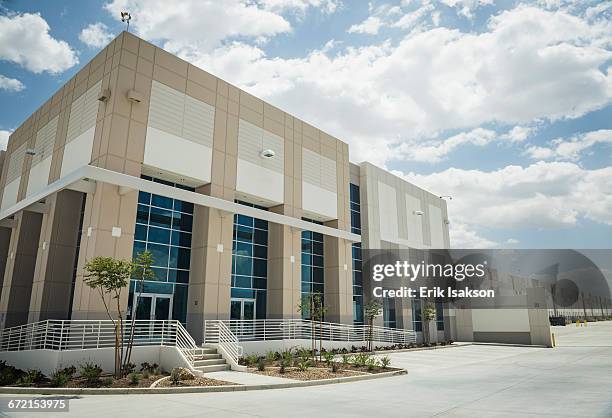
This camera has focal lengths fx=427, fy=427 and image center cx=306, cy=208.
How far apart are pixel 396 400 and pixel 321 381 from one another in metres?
4.56

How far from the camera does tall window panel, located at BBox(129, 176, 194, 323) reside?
2212cm

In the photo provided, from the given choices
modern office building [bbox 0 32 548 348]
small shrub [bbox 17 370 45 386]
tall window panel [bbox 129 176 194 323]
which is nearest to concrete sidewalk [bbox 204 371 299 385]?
modern office building [bbox 0 32 548 348]

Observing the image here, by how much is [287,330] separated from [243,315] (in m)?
2.90

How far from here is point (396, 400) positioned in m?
11.4

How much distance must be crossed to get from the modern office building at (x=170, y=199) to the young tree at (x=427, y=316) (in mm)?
8926

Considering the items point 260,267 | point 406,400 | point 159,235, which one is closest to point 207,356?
point 159,235

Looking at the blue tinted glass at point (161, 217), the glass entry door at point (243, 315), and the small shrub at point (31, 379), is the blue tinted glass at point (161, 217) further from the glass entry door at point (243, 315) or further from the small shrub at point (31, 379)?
the small shrub at point (31, 379)

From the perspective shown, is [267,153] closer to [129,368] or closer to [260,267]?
[260,267]

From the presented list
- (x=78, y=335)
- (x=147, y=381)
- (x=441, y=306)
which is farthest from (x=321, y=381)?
(x=441, y=306)

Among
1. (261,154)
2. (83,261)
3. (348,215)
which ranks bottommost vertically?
(83,261)

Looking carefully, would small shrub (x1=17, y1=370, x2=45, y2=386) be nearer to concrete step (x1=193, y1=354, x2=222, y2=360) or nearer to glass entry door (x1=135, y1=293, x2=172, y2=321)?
concrete step (x1=193, y1=354, x2=222, y2=360)

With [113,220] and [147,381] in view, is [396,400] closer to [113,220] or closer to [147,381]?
[147,381]

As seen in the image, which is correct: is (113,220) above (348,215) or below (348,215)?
below

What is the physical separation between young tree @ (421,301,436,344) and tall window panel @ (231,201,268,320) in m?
16.8
